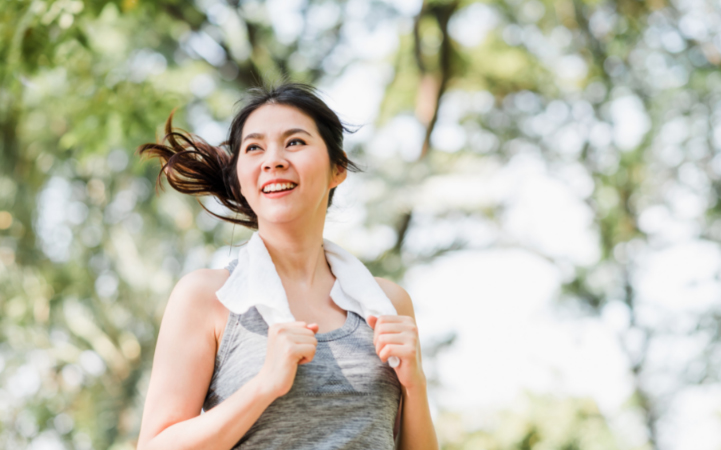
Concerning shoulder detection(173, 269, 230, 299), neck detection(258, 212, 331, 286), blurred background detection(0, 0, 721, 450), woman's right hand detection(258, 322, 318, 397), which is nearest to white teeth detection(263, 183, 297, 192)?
neck detection(258, 212, 331, 286)

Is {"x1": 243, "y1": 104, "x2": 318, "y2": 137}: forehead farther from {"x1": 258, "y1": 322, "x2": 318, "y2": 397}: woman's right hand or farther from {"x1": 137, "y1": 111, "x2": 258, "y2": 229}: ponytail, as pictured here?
{"x1": 258, "y1": 322, "x2": 318, "y2": 397}: woman's right hand

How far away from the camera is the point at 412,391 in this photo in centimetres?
162

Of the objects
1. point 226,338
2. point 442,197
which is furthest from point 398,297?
point 442,197

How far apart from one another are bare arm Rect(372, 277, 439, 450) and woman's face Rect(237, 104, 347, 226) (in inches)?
13.7

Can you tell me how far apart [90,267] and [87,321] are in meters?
0.76

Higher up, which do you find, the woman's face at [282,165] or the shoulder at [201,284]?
the woman's face at [282,165]

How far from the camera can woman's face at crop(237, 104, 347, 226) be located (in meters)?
1.62

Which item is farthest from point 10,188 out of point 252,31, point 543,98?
point 543,98

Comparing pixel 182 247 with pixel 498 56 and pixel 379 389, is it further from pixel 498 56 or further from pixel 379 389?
pixel 379 389

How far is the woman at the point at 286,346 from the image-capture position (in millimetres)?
1392

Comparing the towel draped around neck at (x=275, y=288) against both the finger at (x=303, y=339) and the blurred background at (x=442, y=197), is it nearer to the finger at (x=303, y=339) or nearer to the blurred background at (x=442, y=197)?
the finger at (x=303, y=339)

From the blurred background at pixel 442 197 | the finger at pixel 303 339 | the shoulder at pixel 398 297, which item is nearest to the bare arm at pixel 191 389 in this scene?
the finger at pixel 303 339

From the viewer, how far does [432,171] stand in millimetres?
Answer: 8055

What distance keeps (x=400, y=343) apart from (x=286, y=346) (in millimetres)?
284
